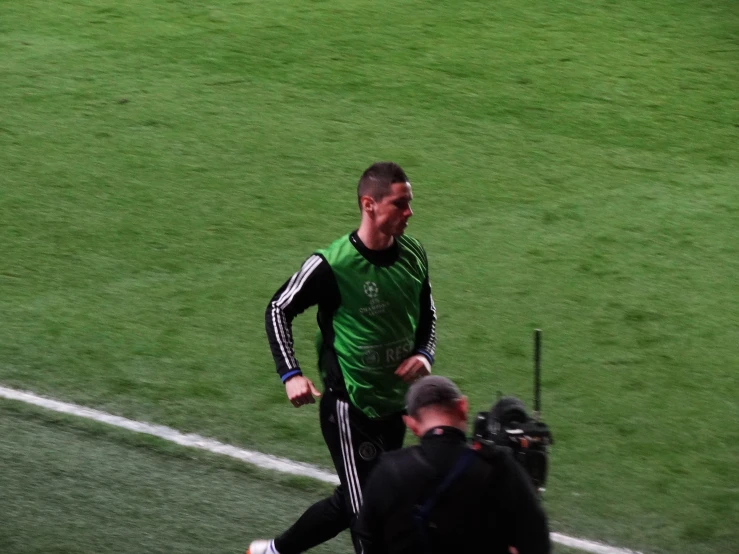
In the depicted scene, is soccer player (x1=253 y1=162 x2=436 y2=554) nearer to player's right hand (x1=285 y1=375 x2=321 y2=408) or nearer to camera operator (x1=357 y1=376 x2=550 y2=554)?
player's right hand (x1=285 y1=375 x2=321 y2=408)

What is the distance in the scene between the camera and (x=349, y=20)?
13.5 m

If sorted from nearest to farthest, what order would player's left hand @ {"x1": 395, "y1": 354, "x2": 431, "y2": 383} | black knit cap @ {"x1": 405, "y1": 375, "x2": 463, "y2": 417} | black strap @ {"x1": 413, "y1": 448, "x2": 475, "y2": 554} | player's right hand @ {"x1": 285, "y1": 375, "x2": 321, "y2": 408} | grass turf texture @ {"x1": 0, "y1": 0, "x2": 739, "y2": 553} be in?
black strap @ {"x1": 413, "y1": 448, "x2": 475, "y2": 554}
black knit cap @ {"x1": 405, "y1": 375, "x2": 463, "y2": 417}
player's right hand @ {"x1": 285, "y1": 375, "x2": 321, "y2": 408}
player's left hand @ {"x1": 395, "y1": 354, "x2": 431, "y2": 383}
grass turf texture @ {"x1": 0, "y1": 0, "x2": 739, "y2": 553}

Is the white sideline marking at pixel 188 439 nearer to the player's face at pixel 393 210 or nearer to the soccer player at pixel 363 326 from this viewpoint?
the soccer player at pixel 363 326

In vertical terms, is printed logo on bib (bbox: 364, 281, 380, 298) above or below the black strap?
above

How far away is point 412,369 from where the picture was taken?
4.69 meters

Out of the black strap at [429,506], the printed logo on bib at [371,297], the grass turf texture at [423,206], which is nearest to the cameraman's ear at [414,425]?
the black strap at [429,506]

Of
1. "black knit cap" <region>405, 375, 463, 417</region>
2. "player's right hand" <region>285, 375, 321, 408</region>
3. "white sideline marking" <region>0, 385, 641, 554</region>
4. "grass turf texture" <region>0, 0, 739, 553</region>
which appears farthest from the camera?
"grass turf texture" <region>0, 0, 739, 553</region>

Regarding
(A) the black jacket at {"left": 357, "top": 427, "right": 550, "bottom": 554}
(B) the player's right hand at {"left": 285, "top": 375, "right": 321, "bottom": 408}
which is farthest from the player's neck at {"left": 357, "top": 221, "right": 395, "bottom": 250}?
(A) the black jacket at {"left": 357, "top": 427, "right": 550, "bottom": 554}

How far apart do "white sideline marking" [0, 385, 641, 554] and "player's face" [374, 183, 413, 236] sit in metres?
2.03

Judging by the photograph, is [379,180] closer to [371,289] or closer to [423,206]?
[371,289]

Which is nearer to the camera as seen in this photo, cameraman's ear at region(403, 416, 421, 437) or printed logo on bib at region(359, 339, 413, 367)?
cameraman's ear at region(403, 416, 421, 437)

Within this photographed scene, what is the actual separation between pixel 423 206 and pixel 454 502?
6654 mm

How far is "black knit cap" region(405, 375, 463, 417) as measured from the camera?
3.55 m

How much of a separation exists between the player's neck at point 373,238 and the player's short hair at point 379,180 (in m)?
0.12
